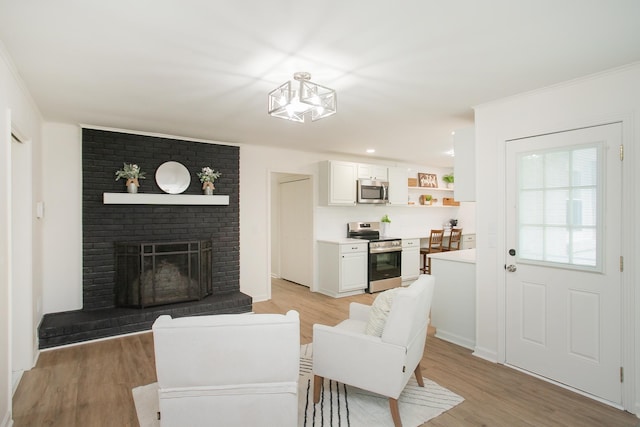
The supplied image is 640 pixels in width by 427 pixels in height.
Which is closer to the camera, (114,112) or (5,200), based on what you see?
(5,200)

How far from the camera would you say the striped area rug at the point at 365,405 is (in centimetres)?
222

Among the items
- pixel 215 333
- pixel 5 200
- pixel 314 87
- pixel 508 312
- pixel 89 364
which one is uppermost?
pixel 314 87

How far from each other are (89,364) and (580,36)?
4.47 m

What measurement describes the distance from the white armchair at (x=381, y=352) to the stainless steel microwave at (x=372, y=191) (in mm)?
3570

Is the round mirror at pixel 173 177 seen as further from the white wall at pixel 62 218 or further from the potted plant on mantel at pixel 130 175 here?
the white wall at pixel 62 218

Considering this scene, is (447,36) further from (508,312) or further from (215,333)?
(508,312)

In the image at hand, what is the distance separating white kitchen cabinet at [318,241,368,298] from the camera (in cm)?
538

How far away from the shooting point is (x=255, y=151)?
5180 millimetres

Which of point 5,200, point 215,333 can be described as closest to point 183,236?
point 5,200

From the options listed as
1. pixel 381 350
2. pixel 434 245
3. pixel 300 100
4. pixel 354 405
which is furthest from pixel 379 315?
pixel 434 245

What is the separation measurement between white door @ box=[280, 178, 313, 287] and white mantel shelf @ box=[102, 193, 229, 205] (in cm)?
167

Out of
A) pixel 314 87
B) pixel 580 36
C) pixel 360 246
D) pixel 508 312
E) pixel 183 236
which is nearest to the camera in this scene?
pixel 580 36

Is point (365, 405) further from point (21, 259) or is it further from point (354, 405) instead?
point (21, 259)

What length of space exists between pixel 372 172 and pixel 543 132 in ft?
11.1
